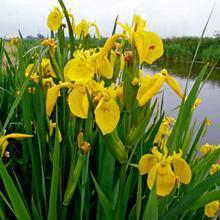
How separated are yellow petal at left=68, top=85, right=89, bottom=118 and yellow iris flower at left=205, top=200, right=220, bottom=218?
0.49 meters

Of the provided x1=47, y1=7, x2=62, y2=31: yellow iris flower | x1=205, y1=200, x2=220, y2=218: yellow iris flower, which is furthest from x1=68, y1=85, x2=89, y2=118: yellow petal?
x1=47, y1=7, x2=62, y2=31: yellow iris flower

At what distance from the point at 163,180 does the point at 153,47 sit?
25 centimetres

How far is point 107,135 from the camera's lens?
618mm

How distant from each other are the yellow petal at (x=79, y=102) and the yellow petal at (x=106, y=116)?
0.05 m

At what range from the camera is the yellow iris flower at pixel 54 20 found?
118 cm

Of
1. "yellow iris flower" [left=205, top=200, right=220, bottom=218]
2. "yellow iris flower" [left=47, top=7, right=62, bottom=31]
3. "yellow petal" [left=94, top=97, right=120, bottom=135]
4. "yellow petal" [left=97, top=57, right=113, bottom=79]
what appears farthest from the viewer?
"yellow iris flower" [left=47, top=7, right=62, bottom=31]

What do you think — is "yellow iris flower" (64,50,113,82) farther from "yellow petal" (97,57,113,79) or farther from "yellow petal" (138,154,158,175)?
"yellow petal" (138,154,158,175)

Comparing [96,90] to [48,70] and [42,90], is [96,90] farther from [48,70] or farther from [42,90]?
[48,70]

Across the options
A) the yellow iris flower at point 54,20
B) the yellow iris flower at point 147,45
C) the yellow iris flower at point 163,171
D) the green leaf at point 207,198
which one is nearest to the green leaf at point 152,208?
the yellow iris flower at point 163,171

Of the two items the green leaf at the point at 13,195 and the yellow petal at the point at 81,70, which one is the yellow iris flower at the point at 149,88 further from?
the green leaf at the point at 13,195

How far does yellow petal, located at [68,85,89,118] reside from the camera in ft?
2.04

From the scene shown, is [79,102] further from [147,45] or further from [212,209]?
[212,209]

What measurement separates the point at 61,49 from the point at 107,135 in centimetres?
64

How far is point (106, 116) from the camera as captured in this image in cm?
57
